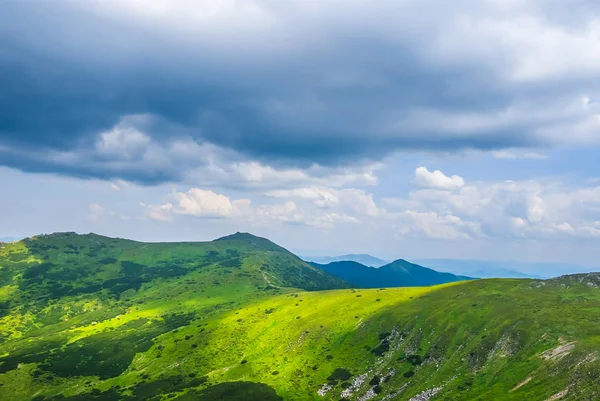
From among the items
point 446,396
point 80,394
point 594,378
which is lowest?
point 80,394

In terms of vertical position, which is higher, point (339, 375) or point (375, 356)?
point (375, 356)

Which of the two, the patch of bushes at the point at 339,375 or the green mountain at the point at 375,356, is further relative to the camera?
the patch of bushes at the point at 339,375

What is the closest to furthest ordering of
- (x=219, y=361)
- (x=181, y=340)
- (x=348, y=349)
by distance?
(x=348, y=349) < (x=219, y=361) < (x=181, y=340)

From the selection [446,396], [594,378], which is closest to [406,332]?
[446,396]

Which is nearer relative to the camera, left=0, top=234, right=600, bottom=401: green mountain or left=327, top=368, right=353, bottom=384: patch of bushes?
left=0, top=234, right=600, bottom=401: green mountain

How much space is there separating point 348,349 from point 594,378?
78.5 meters

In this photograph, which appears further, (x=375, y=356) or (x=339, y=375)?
(x=375, y=356)

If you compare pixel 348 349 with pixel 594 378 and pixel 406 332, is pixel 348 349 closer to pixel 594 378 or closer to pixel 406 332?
pixel 406 332

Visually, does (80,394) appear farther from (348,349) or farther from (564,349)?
(564,349)

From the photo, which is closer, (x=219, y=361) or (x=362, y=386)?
(x=362, y=386)

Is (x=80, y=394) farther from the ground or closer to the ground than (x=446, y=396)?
closer to the ground

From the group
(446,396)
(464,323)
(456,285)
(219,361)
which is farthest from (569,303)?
(219,361)

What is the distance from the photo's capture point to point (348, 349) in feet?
471

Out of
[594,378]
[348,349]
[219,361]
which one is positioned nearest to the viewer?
[594,378]
